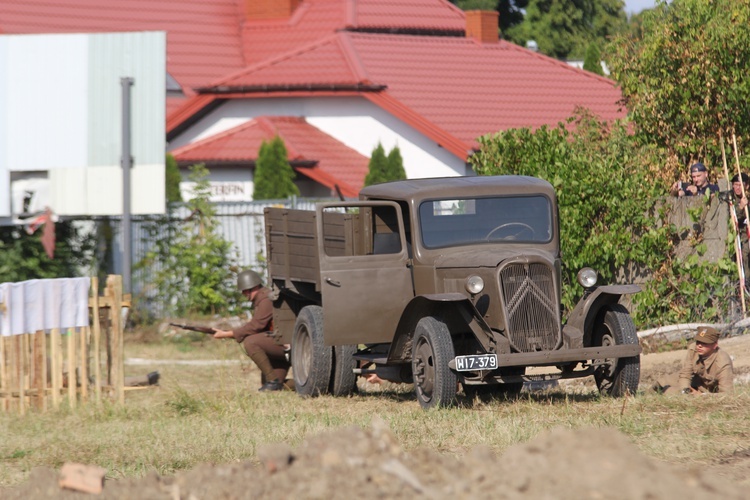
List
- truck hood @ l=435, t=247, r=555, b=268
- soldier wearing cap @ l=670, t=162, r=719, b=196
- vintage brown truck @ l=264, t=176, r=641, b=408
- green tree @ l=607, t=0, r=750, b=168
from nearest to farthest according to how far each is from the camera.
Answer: vintage brown truck @ l=264, t=176, r=641, b=408 < truck hood @ l=435, t=247, r=555, b=268 < soldier wearing cap @ l=670, t=162, r=719, b=196 < green tree @ l=607, t=0, r=750, b=168

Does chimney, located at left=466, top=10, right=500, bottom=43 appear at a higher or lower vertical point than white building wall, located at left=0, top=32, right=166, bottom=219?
higher

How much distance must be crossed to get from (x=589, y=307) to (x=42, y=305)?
212 inches

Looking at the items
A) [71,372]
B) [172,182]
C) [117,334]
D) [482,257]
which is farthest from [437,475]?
[172,182]

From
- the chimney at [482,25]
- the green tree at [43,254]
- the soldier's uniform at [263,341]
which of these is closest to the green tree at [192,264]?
the green tree at [43,254]

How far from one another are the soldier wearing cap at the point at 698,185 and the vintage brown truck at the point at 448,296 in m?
4.43

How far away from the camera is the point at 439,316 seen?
11.0 metres

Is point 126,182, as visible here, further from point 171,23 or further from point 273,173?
point 171,23

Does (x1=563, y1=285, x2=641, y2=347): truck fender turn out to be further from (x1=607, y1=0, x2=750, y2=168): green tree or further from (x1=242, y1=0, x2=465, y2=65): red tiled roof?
(x1=242, y1=0, x2=465, y2=65): red tiled roof

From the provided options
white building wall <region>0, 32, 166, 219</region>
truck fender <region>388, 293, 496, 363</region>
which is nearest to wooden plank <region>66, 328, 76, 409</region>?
truck fender <region>388, 293, 496, 363</region>

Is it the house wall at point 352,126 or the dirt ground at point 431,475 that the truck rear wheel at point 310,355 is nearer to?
the dirt ground at point 431,475

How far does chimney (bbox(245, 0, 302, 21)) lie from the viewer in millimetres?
37344

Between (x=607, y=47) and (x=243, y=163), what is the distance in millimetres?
12490

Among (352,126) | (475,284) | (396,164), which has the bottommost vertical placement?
(475,284)

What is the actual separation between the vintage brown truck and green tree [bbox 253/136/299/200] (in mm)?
14872
